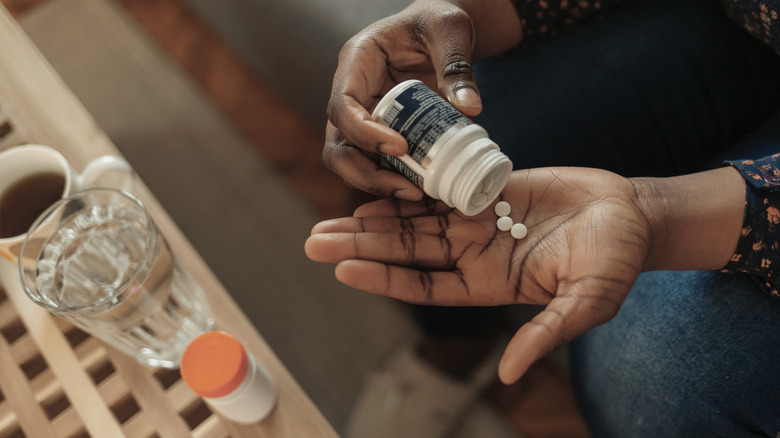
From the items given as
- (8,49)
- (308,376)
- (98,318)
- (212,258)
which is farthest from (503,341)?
(8,49)

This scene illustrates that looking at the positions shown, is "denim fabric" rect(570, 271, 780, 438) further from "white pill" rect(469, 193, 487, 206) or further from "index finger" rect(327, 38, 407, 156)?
"index finger" rect(327, 38, 407, 156)

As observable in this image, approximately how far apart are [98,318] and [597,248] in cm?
48

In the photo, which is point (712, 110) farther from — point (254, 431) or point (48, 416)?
point (48, 416)

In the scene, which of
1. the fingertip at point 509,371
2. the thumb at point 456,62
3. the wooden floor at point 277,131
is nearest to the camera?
the fingertip at point 509,371

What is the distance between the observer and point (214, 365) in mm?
542

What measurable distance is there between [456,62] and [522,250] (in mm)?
223

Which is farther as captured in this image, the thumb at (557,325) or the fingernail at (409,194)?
the fingernail at (409,194)

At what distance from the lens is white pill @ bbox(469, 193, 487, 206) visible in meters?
0.58

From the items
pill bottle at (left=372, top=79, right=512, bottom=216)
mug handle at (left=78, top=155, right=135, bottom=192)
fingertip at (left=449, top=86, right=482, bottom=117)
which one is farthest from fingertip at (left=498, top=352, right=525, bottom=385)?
mug handle at (left=78, top=155, right=135, bottom=192)

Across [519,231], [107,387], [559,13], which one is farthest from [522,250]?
[107,387]

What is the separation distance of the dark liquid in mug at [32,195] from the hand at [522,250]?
0.30 meters

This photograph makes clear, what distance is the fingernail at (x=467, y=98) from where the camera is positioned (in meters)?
0.58

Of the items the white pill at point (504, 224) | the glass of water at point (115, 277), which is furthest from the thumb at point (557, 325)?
the glass of water at point (115, 277)

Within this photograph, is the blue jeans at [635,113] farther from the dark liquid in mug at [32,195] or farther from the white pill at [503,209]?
the dark liquid in mug at [32,195]
